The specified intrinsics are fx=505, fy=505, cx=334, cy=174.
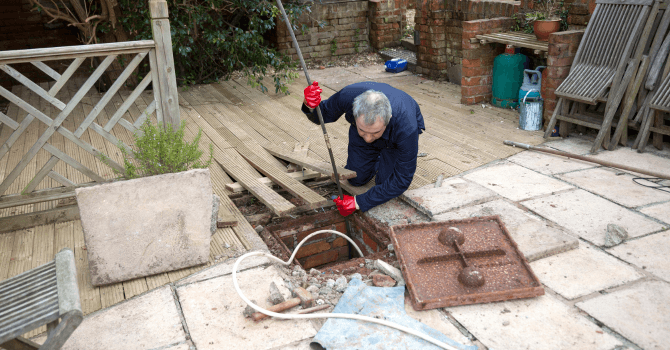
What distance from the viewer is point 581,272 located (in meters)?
2.87

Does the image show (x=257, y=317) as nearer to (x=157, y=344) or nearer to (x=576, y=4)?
(x=157, y=344)

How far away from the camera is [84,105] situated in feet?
22.2

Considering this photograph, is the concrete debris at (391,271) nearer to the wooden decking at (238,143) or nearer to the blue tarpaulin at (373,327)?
the blue tarpaulin at (373,327)

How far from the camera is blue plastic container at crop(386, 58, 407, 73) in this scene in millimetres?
8203

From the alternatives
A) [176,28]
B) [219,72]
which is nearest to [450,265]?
[176,28]

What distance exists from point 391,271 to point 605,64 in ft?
10.8

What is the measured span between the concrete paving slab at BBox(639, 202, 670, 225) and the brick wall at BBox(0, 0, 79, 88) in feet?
27.1

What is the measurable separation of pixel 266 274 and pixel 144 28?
516 cm

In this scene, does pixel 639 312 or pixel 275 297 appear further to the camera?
pixel 275 297

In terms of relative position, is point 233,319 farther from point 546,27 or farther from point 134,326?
point 546,27

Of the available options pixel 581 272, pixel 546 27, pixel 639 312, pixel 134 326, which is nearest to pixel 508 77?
pixel 546 27

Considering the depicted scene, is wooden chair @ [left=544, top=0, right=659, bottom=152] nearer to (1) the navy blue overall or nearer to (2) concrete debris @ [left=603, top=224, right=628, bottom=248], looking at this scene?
(2) concrete debris @ [left=603, top=224, right=628, bottom=248]

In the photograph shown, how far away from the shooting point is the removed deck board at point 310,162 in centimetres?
403

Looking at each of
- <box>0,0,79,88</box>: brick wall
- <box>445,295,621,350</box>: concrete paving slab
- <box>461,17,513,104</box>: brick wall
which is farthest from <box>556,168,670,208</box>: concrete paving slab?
<box>0,0,79,88</box>: brick wall
